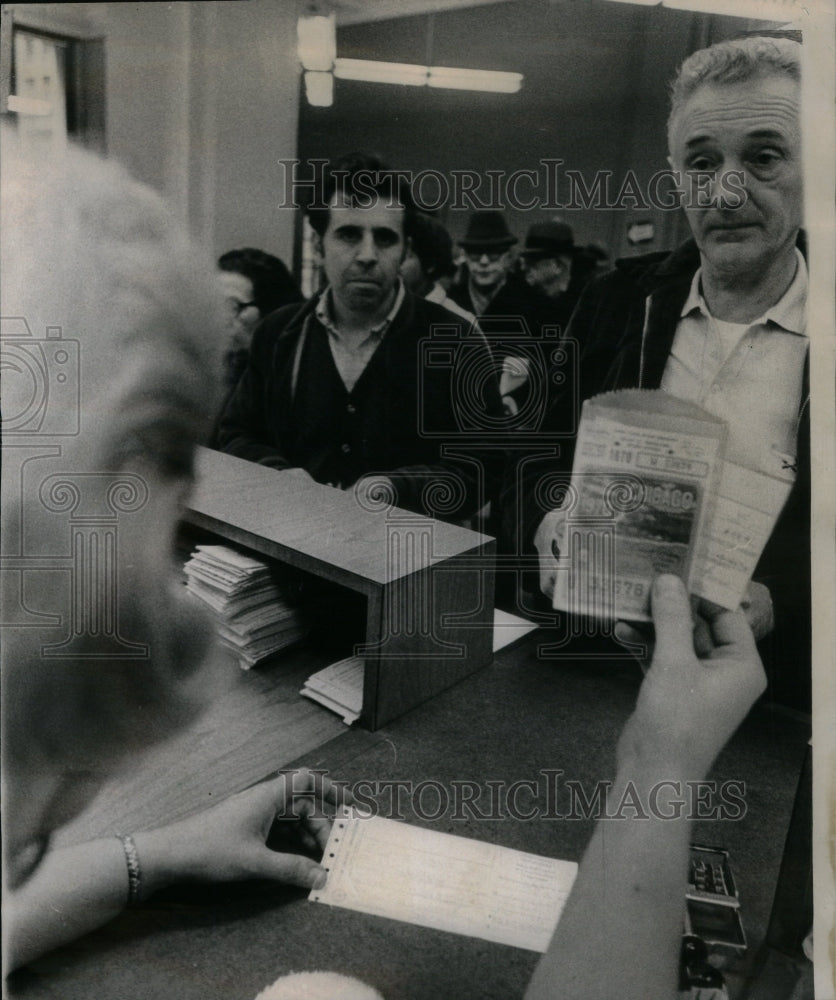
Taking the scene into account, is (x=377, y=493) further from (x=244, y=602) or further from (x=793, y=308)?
(x=793, y=308)

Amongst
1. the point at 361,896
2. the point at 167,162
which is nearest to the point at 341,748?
the point at 361,896

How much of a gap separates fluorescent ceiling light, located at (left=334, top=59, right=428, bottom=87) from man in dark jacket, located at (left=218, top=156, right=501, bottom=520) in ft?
0.41

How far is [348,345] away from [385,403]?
11 cm

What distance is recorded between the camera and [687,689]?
49.7 inches

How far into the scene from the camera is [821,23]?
1189 millimetres

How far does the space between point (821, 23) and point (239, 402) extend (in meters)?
1.00

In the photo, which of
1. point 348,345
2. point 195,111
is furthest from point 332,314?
point 195,111

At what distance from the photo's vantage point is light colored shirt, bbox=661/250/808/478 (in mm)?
1222

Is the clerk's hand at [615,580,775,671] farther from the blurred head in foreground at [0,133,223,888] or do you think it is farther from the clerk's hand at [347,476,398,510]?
the blurred head in foreground at [0,133,223,888]

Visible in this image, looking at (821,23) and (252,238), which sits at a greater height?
(821,23)

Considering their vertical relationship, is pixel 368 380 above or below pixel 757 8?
below

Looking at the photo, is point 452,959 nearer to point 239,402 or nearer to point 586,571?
point 586,571
